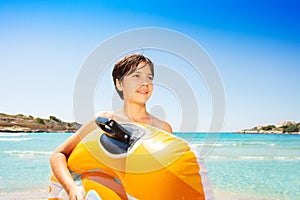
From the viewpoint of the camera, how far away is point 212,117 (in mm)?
2332

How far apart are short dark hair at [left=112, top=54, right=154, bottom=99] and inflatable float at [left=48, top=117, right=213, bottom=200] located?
42 centimetres

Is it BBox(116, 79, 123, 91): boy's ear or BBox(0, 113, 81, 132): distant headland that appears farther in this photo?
BBox(0, 113, 81, 132): distant headland

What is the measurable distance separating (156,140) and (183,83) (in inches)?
32.0

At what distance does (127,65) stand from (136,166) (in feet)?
2.45

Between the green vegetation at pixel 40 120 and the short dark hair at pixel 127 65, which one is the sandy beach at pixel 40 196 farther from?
the green vegetation at pixel 40 120

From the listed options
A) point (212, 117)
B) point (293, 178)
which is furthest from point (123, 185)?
point (293, 178)

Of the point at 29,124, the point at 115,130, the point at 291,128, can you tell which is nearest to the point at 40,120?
the point at 29,124

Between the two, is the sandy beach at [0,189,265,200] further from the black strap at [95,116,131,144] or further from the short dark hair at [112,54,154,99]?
the black strap at [95,116,131,144]

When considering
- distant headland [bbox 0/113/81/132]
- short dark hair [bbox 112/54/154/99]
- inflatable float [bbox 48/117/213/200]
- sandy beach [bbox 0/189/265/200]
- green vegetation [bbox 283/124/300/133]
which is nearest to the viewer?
inflatable float [bbox 48/117/213/200]

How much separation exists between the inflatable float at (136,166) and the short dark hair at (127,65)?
42cm

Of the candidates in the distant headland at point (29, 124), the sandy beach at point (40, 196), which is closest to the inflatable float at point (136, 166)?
the sandy beach at point (40, 196)

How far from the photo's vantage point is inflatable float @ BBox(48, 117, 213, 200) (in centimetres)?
175

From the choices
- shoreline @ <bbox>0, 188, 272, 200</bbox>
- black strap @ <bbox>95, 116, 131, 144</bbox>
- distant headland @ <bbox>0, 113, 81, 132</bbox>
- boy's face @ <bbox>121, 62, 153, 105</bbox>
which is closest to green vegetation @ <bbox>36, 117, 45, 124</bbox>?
distant headland @ <bbox>0, 113, 81, 132</bbox>

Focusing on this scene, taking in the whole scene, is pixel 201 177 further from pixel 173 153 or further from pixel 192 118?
pixel 192 118
